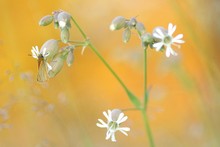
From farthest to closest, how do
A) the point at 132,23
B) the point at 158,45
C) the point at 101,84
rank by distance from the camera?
the point at 101,84
the point at 132,23
the point at 158,45

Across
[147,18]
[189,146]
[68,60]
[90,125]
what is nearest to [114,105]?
[90,125]

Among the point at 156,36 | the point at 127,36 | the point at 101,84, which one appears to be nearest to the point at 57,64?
the point at 127,36

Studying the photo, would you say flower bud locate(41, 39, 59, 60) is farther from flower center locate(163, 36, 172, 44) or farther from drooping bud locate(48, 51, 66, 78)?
flower center locate(163, 36, 172, 44)

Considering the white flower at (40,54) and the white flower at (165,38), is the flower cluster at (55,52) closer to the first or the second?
the white flower at (40,54)

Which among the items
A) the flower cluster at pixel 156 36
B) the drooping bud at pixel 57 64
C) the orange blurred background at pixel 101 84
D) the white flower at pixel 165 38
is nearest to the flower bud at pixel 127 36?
the flower cluster at pixel 156 36

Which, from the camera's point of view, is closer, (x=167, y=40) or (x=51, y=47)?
(x=167, y=40)

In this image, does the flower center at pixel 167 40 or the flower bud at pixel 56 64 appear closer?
the flower center at pixel 167 40

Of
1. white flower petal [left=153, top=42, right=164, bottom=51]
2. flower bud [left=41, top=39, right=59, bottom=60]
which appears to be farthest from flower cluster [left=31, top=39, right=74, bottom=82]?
white flower petal [left=153, top=42, right=164, bottom=51]

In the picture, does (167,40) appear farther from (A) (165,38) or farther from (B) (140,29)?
(B) (140,29)
